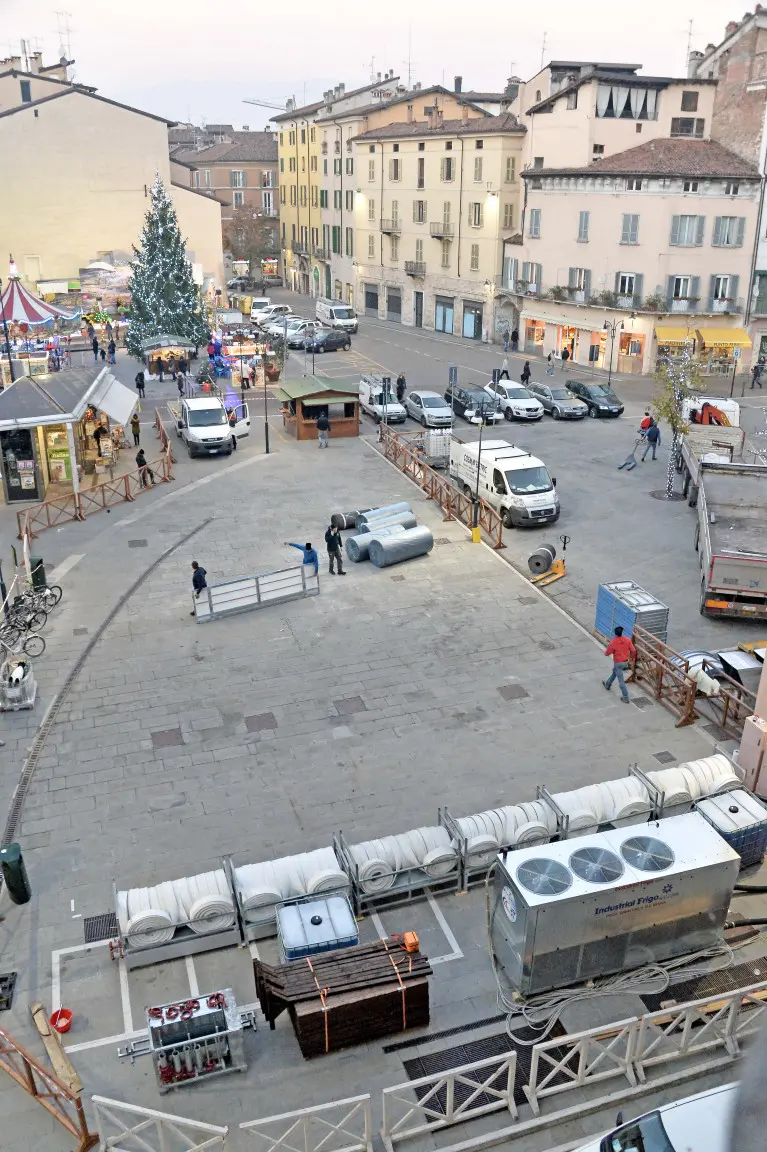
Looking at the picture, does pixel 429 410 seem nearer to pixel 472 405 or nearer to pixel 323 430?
pixel 472 405

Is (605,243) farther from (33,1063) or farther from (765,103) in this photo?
(33,1063)

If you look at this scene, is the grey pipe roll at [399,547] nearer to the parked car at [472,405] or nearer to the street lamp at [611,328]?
the parked car at [472,405]

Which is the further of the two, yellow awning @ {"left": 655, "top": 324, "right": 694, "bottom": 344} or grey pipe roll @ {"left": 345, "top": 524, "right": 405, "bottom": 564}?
yellow awning @ {"left": 655, "top": 324, "right": 694, "bottom": 344}

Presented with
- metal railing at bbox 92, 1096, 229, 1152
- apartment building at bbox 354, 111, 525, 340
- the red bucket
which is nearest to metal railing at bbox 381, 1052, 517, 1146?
metal railing at bbox 92, 1096, 229, 1152

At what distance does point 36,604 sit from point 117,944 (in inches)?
394

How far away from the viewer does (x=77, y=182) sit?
58.5m

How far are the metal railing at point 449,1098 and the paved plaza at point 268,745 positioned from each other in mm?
403

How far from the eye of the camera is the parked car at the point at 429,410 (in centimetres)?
3493

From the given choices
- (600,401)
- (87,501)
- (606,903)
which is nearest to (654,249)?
(600,401)

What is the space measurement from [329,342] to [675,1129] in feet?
160

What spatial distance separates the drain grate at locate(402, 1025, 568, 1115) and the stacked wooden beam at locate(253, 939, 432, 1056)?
46 centimetres

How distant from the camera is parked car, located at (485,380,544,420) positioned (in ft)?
121

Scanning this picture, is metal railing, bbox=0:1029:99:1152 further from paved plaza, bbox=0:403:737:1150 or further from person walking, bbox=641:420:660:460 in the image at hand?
person walking, bbox=641:420:660:460

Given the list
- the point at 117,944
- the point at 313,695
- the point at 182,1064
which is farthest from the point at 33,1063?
the point at 313,695
